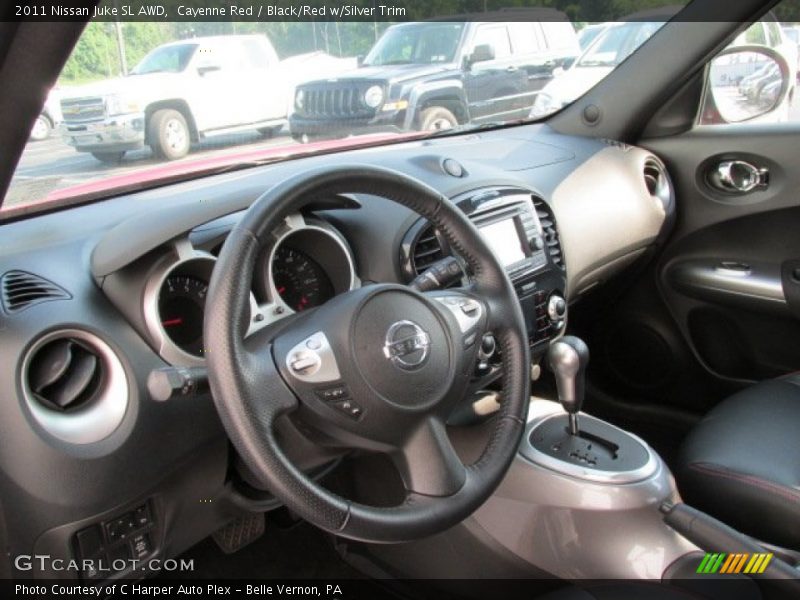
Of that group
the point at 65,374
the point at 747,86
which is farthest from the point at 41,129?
the point at 747,86

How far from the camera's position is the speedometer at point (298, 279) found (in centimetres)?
170

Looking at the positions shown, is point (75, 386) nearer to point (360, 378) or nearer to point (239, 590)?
point (360, 378)

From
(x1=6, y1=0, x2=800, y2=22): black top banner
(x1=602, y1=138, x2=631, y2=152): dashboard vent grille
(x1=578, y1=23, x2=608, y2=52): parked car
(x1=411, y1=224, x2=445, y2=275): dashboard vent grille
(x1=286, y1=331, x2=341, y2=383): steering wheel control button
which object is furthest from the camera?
(x1=602, y1=138, x2=631, y2=152): dashboard vent grille

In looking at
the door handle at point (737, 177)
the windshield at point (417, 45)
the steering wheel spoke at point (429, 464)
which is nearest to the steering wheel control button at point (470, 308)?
the steering wheel spoke at point (429, 464)

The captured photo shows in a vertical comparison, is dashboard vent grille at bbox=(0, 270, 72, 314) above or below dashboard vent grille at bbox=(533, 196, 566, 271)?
above

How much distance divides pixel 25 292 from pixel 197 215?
33 centimetres

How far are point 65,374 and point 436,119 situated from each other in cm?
158

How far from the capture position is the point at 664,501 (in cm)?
167

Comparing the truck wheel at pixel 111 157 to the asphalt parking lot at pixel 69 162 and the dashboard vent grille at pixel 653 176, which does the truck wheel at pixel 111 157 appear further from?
the dashboard vent grille at pixel 653 176

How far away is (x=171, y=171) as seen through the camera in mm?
1940

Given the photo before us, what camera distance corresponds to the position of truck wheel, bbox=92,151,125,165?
1.73 m

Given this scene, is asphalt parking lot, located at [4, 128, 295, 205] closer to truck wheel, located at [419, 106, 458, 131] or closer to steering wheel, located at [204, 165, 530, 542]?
steering wheel, located at [204, 165, 530, 542]

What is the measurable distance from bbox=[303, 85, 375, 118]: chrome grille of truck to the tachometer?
79 centimetres

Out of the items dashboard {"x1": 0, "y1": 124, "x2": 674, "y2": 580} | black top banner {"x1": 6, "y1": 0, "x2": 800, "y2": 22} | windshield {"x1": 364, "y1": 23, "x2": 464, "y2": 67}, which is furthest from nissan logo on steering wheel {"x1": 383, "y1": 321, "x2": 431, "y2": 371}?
windshield {"x1": 364, "y1": 23, "x2": 464, "y2": 67}
